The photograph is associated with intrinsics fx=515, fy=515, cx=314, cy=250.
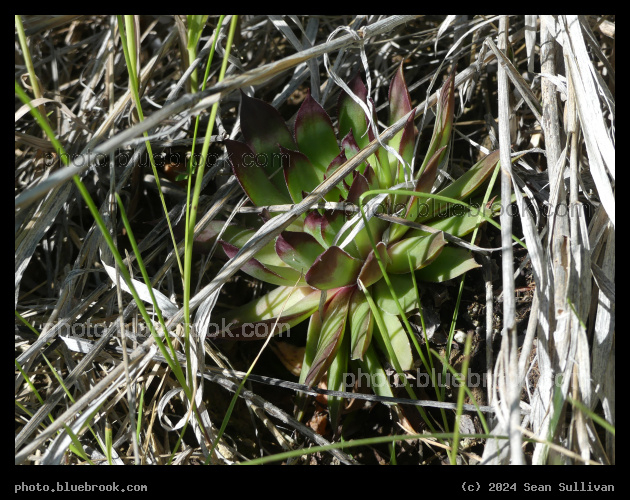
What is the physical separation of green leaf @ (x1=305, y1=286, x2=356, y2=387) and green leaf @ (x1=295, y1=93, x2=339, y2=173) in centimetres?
38

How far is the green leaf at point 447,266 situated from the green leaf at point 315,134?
422 millimetres

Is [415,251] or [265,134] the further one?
[265,134]

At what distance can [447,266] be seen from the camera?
4.50 feet

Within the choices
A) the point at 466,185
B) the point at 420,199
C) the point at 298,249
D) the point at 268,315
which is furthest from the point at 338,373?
the point at 466,185

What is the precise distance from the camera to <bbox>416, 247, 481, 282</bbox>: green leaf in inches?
52.5

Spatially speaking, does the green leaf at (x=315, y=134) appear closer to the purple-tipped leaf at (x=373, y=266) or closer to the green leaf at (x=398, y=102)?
the green leaf at (x=398, y=102)

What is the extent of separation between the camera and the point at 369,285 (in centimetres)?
142

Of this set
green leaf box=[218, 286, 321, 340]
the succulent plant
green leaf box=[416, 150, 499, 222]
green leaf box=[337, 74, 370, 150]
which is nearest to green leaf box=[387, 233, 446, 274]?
the succulent plant

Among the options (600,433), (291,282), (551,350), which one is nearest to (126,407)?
(291,282)

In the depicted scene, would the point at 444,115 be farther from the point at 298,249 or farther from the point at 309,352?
the point at 309,352

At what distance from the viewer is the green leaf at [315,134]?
4.73 ft

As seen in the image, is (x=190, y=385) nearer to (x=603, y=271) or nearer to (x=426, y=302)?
(x=426, y=302)

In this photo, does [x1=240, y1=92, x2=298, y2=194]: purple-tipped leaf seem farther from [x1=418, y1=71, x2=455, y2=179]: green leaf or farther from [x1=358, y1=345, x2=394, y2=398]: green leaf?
[x1=358, y1=345, x2=394, y2=398]: green leaf

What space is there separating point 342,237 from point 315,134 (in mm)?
326
